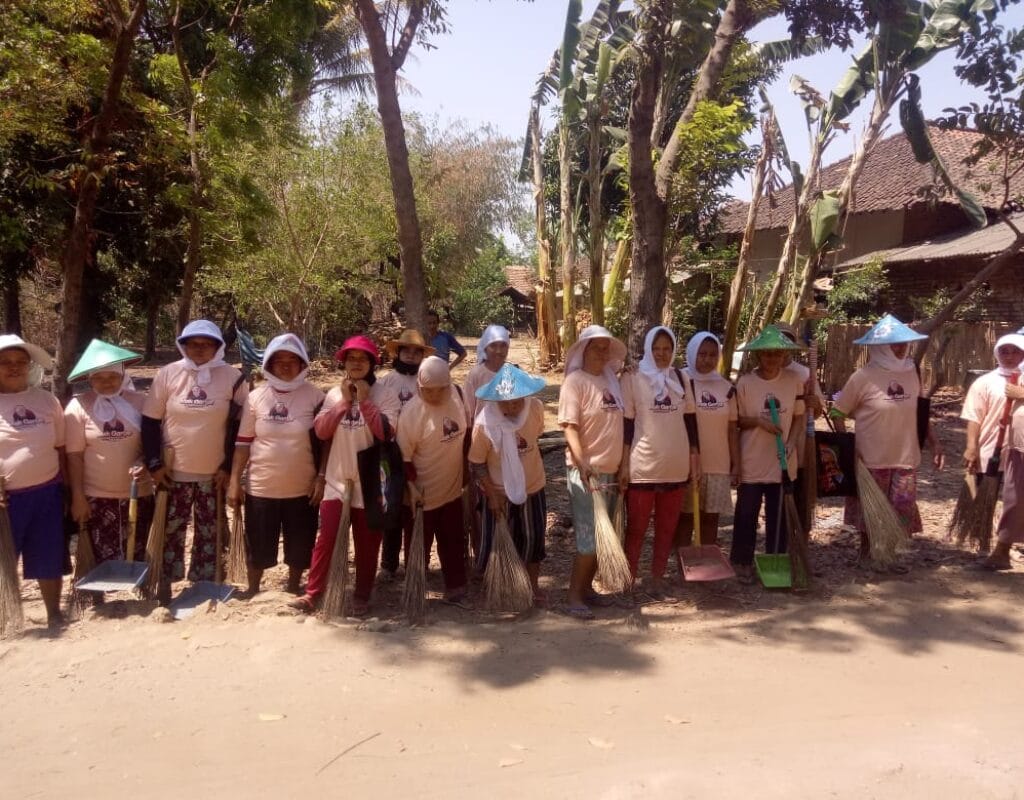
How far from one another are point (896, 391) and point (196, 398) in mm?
4145

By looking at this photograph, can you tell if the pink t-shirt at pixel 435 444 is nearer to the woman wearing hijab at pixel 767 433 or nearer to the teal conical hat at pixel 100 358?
the teal conical hat at pixel 100 358

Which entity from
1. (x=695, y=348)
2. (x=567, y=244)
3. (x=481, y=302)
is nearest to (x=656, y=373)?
(x=695, y=348)

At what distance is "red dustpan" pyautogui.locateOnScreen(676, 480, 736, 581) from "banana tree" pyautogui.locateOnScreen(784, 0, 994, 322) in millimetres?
5805

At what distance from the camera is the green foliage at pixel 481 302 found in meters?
30.4

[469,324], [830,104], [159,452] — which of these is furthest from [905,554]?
[469,324]

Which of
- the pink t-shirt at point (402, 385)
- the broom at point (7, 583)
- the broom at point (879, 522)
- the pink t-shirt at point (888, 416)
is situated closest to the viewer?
the broom at point (7, 583)

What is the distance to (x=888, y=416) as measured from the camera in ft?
16.1

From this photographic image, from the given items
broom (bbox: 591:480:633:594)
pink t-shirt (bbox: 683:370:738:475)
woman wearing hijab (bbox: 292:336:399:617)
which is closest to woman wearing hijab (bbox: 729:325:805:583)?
pink t-shirt (bbox: 683:370:738:475)

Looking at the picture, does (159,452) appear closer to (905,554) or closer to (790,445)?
(790,445)

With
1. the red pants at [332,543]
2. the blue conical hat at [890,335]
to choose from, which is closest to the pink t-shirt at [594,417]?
the red pants at [332,543]

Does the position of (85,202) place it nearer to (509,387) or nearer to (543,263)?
(509,387)

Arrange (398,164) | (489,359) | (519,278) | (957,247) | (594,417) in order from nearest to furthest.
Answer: (594,417) < (489,359) < (398,164) < (957,247) < (519,278)

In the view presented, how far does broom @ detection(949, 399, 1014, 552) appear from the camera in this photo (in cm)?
501

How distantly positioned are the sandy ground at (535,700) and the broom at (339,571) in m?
0.11
